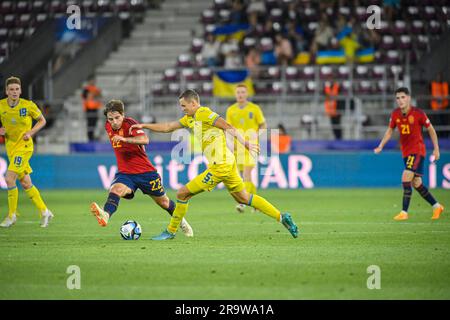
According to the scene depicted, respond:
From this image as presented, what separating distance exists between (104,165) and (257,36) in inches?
281

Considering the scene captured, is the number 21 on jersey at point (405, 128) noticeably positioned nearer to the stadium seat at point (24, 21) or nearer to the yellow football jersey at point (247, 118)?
the yellow football jersey at point (247, 118)

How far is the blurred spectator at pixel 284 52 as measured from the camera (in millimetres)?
27141

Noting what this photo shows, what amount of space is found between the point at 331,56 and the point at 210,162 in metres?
15.8

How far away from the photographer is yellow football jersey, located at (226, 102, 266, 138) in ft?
55.5

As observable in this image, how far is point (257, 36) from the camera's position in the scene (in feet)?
93.5

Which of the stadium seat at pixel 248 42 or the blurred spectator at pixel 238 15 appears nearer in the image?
the stadium seat at pixel 248 42

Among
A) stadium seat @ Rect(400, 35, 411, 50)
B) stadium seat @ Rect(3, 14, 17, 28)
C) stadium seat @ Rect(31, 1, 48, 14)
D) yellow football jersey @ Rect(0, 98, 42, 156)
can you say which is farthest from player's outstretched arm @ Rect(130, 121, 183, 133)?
stadium seat @ Rect(31, 1, 48, 14)

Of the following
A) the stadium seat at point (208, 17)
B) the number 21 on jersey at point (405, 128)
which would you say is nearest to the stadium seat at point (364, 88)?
the stadium seat at point (208, 17)

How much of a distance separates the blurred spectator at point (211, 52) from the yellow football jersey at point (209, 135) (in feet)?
52.5

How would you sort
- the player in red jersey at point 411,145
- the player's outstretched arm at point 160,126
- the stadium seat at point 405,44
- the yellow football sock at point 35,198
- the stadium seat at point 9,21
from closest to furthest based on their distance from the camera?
the player's outstretched arm at point 160,126 < the yellow football sock at point 35,198 < the player in red jersey at point 411,145 < the stadium seat at point 405,44 < the stadium seat at point 9,21

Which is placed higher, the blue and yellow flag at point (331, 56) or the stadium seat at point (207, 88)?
the blue and yellow flag at point (331, 56)

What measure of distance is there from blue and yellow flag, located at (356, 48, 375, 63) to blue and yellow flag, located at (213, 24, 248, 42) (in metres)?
3.82

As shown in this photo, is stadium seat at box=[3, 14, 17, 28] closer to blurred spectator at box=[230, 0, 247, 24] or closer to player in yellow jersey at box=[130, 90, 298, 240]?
blurred spectator at box=[230, 0, 247, 24]
